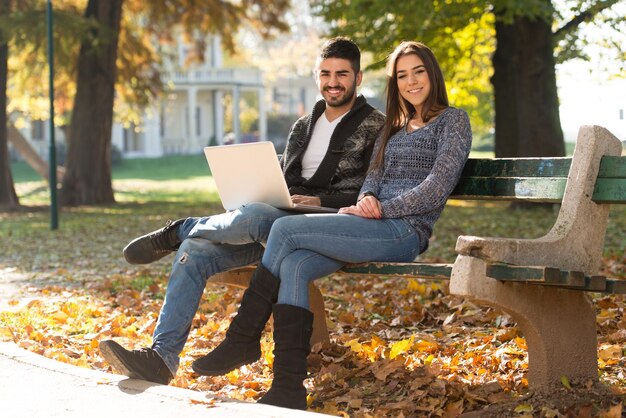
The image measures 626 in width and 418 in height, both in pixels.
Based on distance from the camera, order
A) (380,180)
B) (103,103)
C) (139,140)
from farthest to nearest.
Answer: (139,140)
(103,103)
(380,180)

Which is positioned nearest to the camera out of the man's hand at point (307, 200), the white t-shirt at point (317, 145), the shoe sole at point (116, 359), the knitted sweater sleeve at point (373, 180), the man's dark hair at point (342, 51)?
the shoe sole at point (116, 359)

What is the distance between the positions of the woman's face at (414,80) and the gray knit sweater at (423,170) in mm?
156

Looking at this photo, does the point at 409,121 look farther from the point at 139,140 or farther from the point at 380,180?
the point at 139,140

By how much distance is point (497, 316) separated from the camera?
690 centimetres

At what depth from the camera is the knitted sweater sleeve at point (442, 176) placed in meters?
5.23

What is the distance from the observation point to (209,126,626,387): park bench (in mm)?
4512


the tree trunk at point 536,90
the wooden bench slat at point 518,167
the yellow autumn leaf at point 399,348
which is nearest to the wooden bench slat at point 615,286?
the wooden bench slat at point 518,167

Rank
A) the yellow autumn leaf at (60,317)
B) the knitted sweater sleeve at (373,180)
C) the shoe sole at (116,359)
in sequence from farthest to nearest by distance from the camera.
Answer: the yellow autumn leaf at (60,317) < the knitted sweater sleeve at (373,180) < the shoe sole at (116,359)

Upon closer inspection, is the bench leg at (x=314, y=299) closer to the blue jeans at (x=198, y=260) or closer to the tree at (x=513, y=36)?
the blue jeans at (x=198, y=260)

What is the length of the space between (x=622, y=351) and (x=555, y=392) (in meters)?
1.03

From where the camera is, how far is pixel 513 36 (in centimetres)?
1978

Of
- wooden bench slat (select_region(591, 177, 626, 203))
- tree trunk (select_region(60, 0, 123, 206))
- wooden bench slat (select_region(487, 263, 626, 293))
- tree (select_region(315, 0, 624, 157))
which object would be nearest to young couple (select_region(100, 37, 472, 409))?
wooden bench slat (select_region(591, 177, 626, 203))

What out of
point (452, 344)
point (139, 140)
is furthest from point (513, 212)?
point (139, 140)

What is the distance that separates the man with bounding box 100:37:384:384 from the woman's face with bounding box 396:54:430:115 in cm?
36
